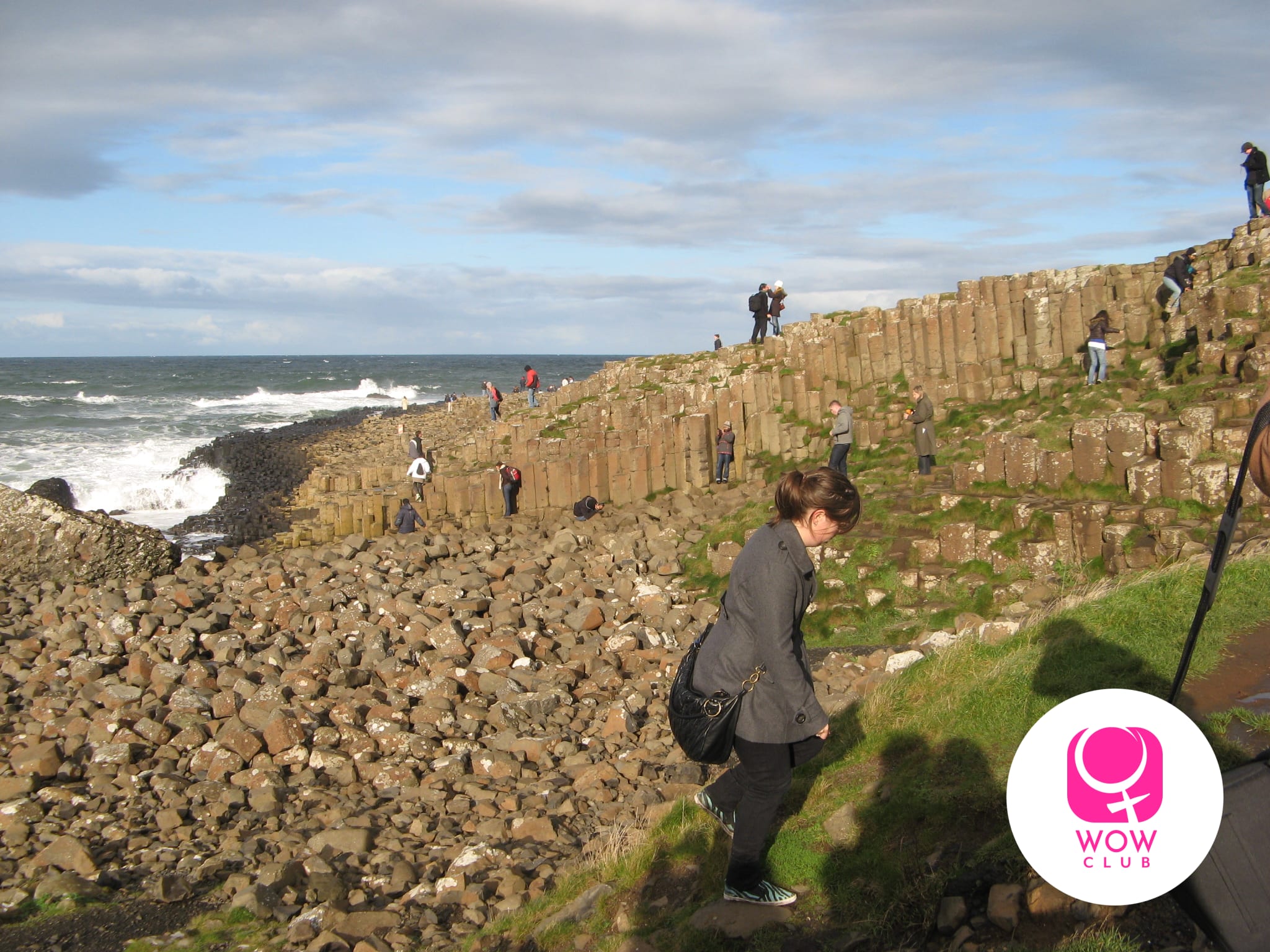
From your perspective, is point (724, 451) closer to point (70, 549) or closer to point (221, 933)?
point (70, 549)

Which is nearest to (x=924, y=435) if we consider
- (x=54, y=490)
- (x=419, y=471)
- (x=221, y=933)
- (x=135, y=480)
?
(x=221, y=933)

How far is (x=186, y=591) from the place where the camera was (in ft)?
46.2

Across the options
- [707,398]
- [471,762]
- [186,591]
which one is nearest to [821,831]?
[471,762]

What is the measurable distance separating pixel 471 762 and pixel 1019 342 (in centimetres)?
1301

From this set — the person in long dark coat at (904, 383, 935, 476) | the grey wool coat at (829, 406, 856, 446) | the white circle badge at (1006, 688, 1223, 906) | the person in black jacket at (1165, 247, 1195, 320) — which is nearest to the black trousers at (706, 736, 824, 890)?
the white circle badge at (1006, 688, 1223, 906)

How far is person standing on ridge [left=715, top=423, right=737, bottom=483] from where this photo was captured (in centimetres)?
1831

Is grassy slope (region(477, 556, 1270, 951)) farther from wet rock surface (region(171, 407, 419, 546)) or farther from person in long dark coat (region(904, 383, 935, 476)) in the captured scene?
wet rock surface (region(171, 407, 419, 546))

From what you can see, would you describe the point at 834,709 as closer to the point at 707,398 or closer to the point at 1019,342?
the point at 1019,342

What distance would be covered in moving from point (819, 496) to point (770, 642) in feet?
2.12

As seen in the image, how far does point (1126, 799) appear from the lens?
2.74m

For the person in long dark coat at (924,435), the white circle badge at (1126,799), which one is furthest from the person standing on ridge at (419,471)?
the white circle badge at (1126,799)

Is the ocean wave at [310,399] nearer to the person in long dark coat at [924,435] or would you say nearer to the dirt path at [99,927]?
the person in long dark coat at [924,435]

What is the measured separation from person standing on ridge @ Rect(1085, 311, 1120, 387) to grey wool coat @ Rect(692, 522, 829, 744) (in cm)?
1288

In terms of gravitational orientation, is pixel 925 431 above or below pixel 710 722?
above
